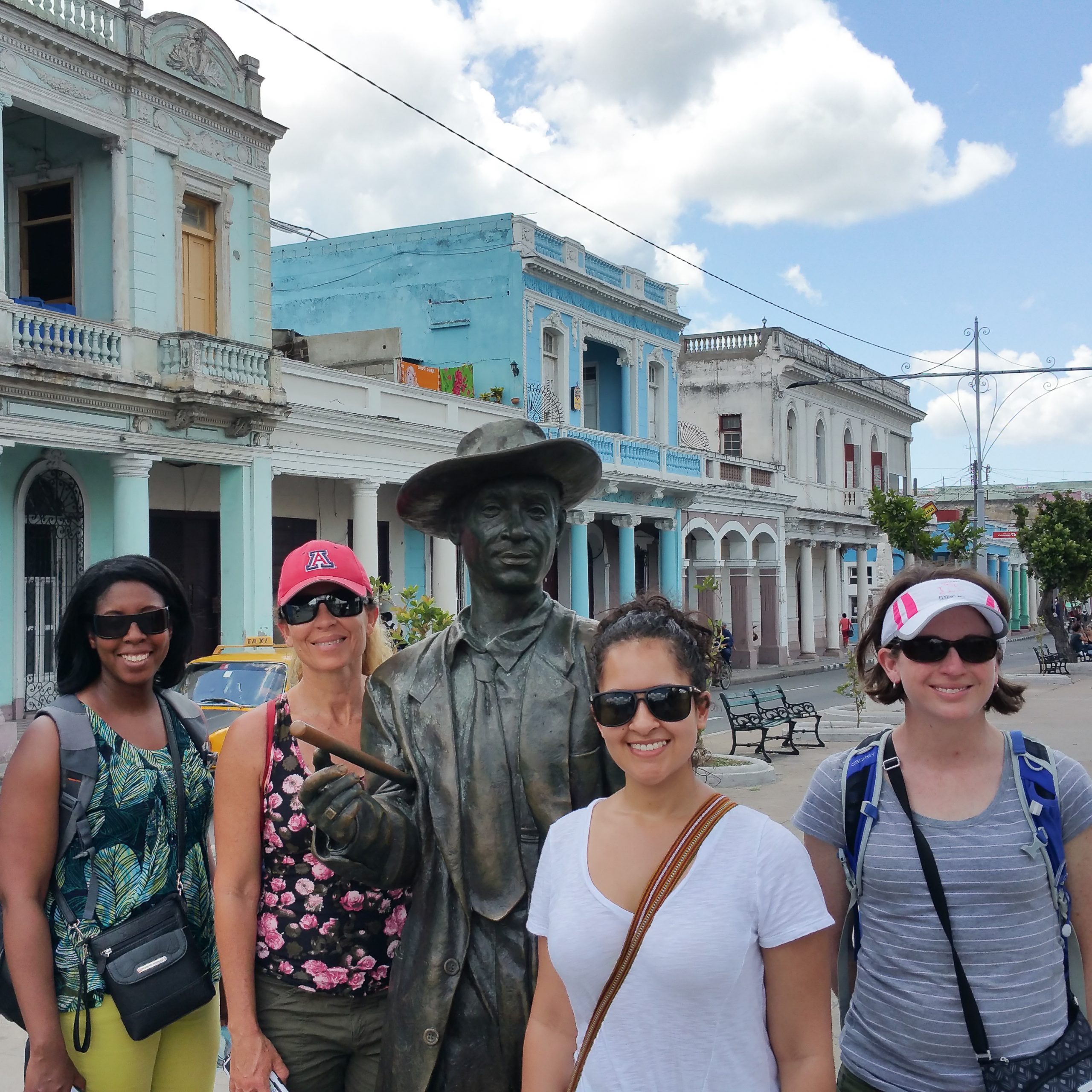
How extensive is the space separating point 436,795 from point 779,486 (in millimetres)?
27899

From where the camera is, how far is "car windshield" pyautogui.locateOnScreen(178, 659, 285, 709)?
9.38 meters

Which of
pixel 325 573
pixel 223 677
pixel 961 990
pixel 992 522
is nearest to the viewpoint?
pixel 961 990

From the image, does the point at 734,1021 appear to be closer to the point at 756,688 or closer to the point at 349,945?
the point at 349,945

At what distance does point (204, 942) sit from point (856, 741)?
12924mm

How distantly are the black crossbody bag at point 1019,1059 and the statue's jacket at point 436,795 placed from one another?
0.69m

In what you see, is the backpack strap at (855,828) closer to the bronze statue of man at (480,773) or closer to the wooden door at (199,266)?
the bronze statue of man at (480,773)

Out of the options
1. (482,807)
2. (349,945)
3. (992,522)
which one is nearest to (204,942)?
(349,945)

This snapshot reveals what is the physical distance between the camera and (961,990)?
90.4 inches

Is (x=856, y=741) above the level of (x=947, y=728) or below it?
below

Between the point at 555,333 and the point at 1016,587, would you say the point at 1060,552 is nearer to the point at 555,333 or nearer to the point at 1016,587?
the point at 555,333

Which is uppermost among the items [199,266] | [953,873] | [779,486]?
[199,266]

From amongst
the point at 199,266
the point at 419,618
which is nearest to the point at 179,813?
the point at 419,618

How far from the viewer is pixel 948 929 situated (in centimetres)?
231

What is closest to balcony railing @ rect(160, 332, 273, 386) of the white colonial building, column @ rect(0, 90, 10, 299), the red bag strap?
column @ rect(0, 90, 10, 299)
